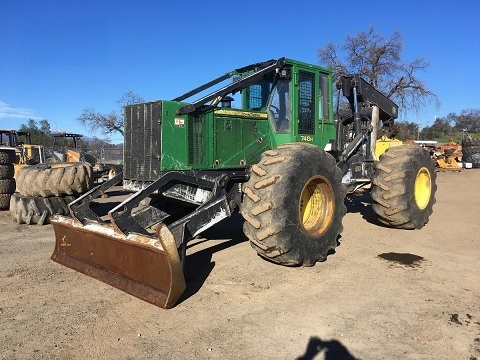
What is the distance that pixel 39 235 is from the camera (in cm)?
846

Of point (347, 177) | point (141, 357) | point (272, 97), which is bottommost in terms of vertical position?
point (141, 357)

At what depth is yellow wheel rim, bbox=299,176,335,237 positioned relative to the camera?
20.5 ft

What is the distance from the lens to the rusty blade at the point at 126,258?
4.57m

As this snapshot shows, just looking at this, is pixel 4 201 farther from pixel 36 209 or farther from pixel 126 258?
Answer: pixel 126 258

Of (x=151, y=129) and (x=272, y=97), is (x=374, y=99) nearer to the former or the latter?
(x=272, y=97)

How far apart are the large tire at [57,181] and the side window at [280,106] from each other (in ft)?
16.2

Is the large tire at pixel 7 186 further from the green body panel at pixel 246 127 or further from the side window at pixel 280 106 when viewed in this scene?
the side window at pixel 280 106

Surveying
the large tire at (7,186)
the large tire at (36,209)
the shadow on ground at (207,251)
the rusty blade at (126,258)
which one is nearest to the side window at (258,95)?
the shadow on ground at (207,251)

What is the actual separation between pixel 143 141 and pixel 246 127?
1.67 m

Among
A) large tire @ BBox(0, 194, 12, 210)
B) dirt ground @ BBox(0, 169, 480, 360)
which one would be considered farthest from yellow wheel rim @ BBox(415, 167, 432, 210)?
large tire @ BBox(0, 194, 12, 210)

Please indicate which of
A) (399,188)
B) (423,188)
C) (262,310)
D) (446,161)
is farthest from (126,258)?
(446,161)

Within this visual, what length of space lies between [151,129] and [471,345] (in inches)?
183

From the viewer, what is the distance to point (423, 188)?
9.06 metres

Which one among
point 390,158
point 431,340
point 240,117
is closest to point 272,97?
point 240,117
